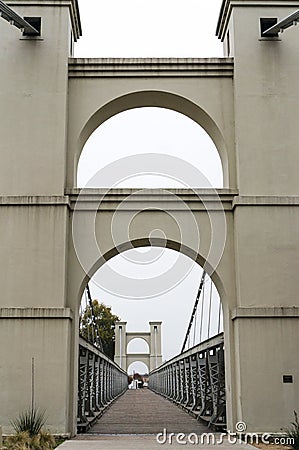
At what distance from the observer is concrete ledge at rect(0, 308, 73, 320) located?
12.7 m

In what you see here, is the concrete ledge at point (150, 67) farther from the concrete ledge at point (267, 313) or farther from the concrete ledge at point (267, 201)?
the concrete ledge at point (267, 313)

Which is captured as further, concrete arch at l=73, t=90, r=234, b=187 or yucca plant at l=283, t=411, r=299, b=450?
concrete arch at l=73, t=90, r=234, b=187

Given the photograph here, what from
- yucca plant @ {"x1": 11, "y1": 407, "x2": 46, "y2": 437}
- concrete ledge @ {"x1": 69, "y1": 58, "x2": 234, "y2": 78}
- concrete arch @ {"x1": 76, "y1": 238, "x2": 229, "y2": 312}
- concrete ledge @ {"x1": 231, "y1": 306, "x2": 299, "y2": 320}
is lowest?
yucca plant @ {"x1": 11, "y1": 407, "x2": 46, "y2": 437}

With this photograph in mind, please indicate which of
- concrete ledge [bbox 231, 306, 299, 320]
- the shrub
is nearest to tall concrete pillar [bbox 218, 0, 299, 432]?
concrete ledge [bbox 231, 306, 299, 320]

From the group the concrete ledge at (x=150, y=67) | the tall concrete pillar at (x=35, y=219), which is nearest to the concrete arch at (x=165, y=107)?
the concrete ledge at (x=150, y=67)

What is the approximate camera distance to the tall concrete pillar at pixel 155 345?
84.8 metres

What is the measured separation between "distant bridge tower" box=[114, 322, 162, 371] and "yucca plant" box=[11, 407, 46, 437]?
67.2 m

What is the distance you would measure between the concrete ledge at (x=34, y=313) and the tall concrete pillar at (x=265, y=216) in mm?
3061

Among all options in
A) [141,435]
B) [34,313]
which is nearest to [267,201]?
[34,313]

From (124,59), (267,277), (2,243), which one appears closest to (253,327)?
(267,277)

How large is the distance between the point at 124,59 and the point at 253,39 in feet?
8.27

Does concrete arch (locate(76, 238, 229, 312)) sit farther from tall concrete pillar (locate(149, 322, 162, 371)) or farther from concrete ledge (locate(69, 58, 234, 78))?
tall concrete pillar (locate(149, 322, 162, 371))

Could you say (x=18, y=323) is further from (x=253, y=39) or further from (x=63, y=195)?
(x=253, y=39)

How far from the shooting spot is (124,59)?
552 inches
